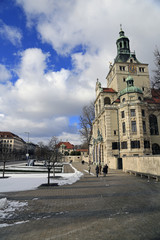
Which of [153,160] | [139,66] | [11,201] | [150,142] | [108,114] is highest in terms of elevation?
[139,66]

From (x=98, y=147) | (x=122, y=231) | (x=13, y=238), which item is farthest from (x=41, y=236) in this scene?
(x=98, y=147)

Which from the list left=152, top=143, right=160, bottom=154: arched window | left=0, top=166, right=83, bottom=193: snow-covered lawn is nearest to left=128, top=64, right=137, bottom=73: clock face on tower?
left=152, top=143, right=160, bottom=154: arched window

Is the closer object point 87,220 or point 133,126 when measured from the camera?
point 87,220

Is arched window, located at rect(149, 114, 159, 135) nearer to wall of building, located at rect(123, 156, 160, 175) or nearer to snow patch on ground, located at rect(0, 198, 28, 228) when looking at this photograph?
wall of building, located at rect(123, 156, 160, 175)

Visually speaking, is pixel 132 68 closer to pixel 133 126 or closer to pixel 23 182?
A: pixel 133 126

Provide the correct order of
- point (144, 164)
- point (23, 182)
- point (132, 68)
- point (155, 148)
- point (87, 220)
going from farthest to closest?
point (132, 68)
point (155, 148)
point (144, 164)
point (23, 182)
point (87, 220)

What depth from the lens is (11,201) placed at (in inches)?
361

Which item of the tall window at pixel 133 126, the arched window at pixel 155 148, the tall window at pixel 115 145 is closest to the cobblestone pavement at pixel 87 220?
the tall window at pixel 133 126

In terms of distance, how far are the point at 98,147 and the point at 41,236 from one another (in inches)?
1498

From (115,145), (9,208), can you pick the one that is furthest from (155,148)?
(9,208)

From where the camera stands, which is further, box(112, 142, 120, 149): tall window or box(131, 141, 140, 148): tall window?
box(112, 142, 120, 149): tall window

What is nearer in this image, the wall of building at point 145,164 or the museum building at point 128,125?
the wall of building at point 145,164

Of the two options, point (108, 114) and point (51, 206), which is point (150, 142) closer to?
point (108, 114)

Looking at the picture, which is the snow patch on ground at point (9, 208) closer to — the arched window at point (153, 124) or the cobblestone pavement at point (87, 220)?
the cobblestone pavement at point (87, 220)
